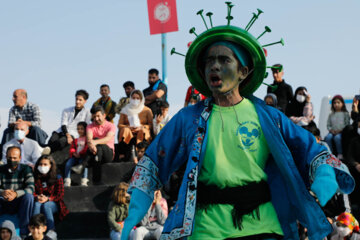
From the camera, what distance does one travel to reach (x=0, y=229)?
8430 millimetres

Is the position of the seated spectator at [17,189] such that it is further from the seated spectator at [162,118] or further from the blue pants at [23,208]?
the seated spectator at [162,118]

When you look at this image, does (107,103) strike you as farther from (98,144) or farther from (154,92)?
(98,144)

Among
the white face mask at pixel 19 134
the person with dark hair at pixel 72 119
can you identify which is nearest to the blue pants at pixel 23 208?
the white face mask at pixel 19 134

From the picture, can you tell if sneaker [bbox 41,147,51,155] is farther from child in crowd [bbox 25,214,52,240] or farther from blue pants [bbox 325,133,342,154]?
blue pants [bbox 325,133,342,154]

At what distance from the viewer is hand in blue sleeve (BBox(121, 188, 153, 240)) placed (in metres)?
3.48

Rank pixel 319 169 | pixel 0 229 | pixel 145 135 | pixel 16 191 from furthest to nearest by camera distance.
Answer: pixel 145 135 < pixel 16 191 < pixel 0 229 < pixel 319 169

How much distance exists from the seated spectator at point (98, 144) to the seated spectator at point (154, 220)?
6.51 feet

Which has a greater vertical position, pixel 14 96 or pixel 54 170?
pixel 14 96

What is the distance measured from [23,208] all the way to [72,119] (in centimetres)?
284

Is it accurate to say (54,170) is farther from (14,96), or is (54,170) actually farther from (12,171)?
(14,96)

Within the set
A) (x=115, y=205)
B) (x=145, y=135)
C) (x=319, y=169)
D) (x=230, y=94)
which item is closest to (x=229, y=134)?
(x=230, y=94)

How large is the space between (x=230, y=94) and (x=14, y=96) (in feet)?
27.1

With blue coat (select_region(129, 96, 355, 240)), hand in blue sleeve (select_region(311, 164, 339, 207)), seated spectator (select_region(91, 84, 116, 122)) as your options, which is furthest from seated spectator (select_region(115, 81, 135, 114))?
hand in blue sleeve (select_region(311, 164, 339, 207))

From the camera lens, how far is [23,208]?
8891mm
